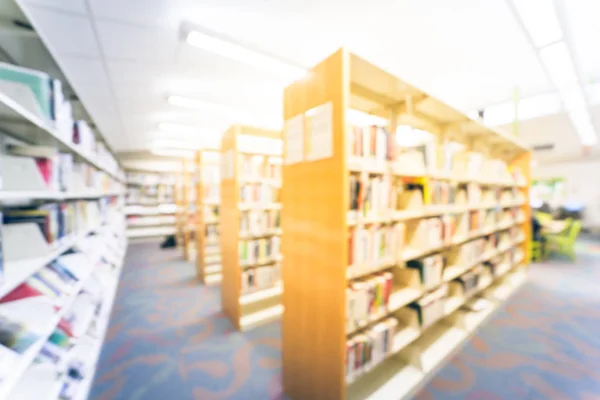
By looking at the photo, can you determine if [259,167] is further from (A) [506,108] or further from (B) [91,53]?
(A) [506,108]

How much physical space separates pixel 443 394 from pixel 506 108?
4.93m

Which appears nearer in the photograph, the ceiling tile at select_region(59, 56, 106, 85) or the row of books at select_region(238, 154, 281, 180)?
the ceiling tile at select_region(59, 56, 106, 85)

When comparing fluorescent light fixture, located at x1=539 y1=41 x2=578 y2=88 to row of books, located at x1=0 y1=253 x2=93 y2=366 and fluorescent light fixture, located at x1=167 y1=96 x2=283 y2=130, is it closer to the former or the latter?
fluorescent light fixture, located at x1=167 y1=96 x2=283 y2=130

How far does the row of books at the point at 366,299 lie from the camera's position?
139cm

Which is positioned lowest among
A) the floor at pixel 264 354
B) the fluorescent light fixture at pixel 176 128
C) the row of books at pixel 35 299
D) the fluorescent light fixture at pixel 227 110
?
the floor at pixel 264 354

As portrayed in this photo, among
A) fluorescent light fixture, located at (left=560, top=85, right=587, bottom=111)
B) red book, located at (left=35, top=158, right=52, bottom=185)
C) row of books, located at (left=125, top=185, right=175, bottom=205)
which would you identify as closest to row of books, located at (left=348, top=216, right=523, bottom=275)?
red book, located at (left=35, top=158, right=52, bottom=185)

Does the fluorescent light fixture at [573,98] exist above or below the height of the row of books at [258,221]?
above

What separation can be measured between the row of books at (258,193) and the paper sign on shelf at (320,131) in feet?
4.92

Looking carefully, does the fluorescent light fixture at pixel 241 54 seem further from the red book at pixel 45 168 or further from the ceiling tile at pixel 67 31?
the red book at pixel 45 168

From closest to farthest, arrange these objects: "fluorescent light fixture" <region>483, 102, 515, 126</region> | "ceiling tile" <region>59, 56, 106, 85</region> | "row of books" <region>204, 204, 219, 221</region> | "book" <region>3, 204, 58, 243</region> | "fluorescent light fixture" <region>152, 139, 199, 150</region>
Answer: "book" <region>3, 204, 58, 243</region>, "ceiling tile" <region>59, 56, 106, 85</region>, "row of books" <region>204, 204, 219, 221</region>, "fluorescent light fixture" <region>483, 102, 515, 126</region>, "fluorescent light fixture" <region>152, 139, 199, 150</region>

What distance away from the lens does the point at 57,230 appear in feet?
4.87

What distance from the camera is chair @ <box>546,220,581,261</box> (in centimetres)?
486

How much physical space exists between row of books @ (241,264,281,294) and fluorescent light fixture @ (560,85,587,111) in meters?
4.95

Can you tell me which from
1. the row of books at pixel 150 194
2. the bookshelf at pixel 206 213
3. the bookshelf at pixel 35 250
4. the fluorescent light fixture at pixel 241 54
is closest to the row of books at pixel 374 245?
the bookshelf at pixel 35 250
